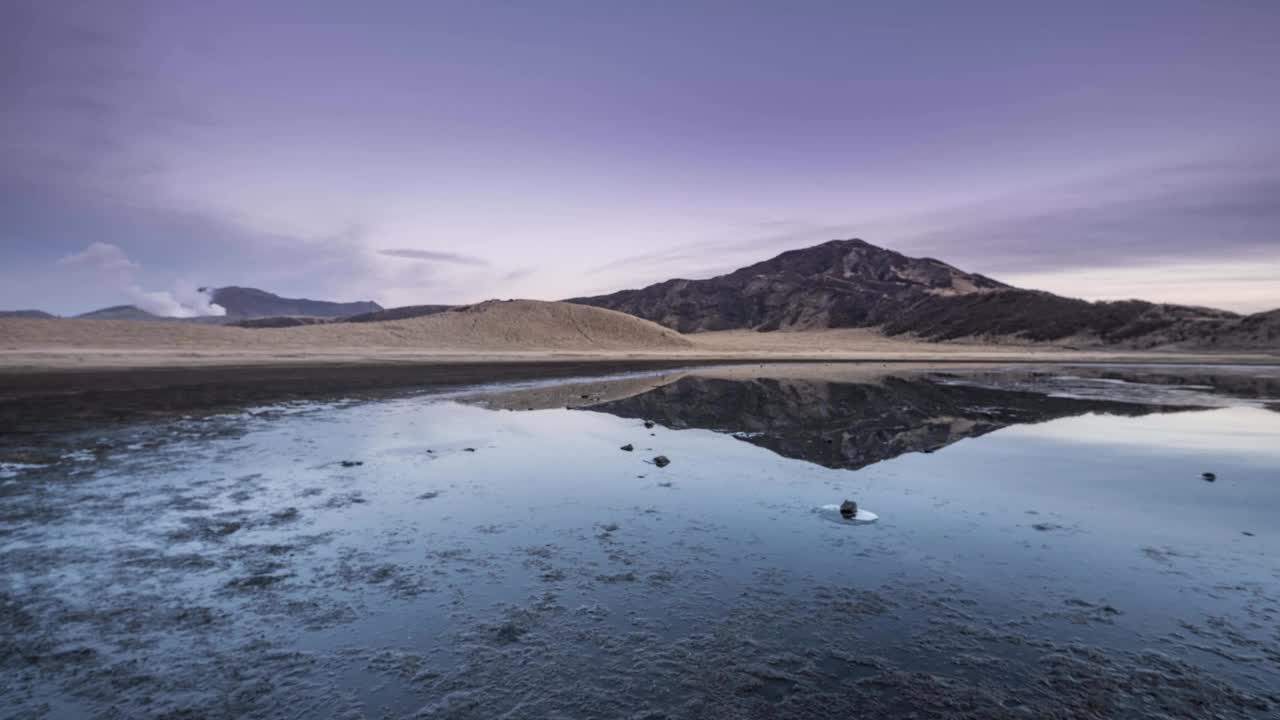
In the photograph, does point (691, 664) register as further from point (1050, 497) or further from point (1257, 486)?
point (1257, 486)

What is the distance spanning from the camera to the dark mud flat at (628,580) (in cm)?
469

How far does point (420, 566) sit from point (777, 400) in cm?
2092

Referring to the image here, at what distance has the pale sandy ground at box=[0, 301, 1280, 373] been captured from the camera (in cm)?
5072

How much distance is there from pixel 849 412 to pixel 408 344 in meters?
69.0

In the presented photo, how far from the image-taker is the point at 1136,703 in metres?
4.55

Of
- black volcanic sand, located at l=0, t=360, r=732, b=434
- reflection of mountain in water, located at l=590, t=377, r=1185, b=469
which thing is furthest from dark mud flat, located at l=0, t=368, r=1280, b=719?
black volcanic sand, located at l=0, t=360, r=732, b=434

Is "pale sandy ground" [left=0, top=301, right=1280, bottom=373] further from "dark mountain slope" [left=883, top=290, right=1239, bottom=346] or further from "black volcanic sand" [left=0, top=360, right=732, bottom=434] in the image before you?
"dark mountain slope" [left=883, top=290, right=1239, bottom=346]

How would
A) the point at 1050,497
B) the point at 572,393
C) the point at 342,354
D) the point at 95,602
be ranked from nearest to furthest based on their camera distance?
the point at 95,602, the point at 1050,497, the point at 572,393, the point at 342,354

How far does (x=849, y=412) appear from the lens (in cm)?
2202

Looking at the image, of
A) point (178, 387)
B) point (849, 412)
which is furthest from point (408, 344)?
point (849, 412)

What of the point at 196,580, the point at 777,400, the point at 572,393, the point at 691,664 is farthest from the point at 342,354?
the point at 691,664

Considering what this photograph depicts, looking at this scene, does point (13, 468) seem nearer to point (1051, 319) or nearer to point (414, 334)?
point (414, 334)

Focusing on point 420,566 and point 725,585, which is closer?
point 725,585

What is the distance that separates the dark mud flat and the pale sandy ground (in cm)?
4025
